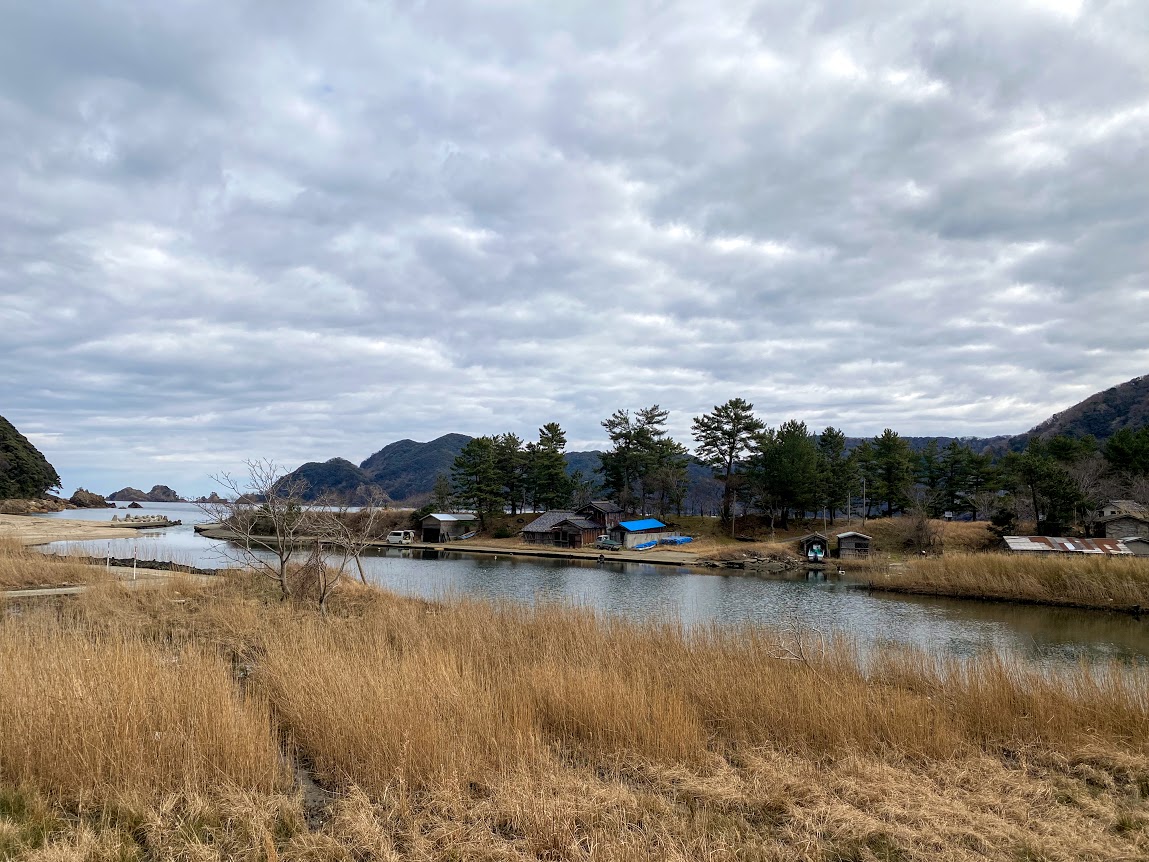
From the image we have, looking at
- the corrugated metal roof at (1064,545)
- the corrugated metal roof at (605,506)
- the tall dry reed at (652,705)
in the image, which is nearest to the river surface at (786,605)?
the tall dry reed at (652,705)

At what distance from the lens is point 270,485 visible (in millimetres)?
14258

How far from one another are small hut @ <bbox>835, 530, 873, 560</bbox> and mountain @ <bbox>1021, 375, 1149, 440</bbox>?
63298 mm

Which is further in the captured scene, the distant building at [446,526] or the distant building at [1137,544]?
the distant building at [446,526]

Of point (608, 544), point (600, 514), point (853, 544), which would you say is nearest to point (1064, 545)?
point (853, 544)

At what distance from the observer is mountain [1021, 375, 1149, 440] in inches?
3858

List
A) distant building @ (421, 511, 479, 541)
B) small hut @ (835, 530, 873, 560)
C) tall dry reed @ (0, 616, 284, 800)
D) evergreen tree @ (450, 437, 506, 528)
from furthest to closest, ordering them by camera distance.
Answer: evergreen tree @ (450, 437, 506, 528) < distant building @ (421, 511, 479, 541) < small hut @ (835, 530, 873, 560) < tall dry reed @ (0, 616, 284, 800)

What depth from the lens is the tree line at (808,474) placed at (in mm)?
50219

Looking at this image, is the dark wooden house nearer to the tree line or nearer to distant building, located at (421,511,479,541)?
the tree line

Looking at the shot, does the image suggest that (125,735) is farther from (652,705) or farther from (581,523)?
(581,523)

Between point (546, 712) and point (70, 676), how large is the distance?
4.07m

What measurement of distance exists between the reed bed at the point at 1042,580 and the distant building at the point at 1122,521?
1918 centimetres

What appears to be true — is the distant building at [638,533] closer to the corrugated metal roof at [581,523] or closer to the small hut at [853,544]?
the corrugated metal roof at [581,523]

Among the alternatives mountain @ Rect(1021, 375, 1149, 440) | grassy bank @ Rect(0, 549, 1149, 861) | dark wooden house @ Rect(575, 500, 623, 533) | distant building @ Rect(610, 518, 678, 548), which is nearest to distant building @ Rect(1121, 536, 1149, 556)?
distant building @ Rect(610, 518, 678, 548)

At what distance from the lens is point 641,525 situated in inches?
2306
